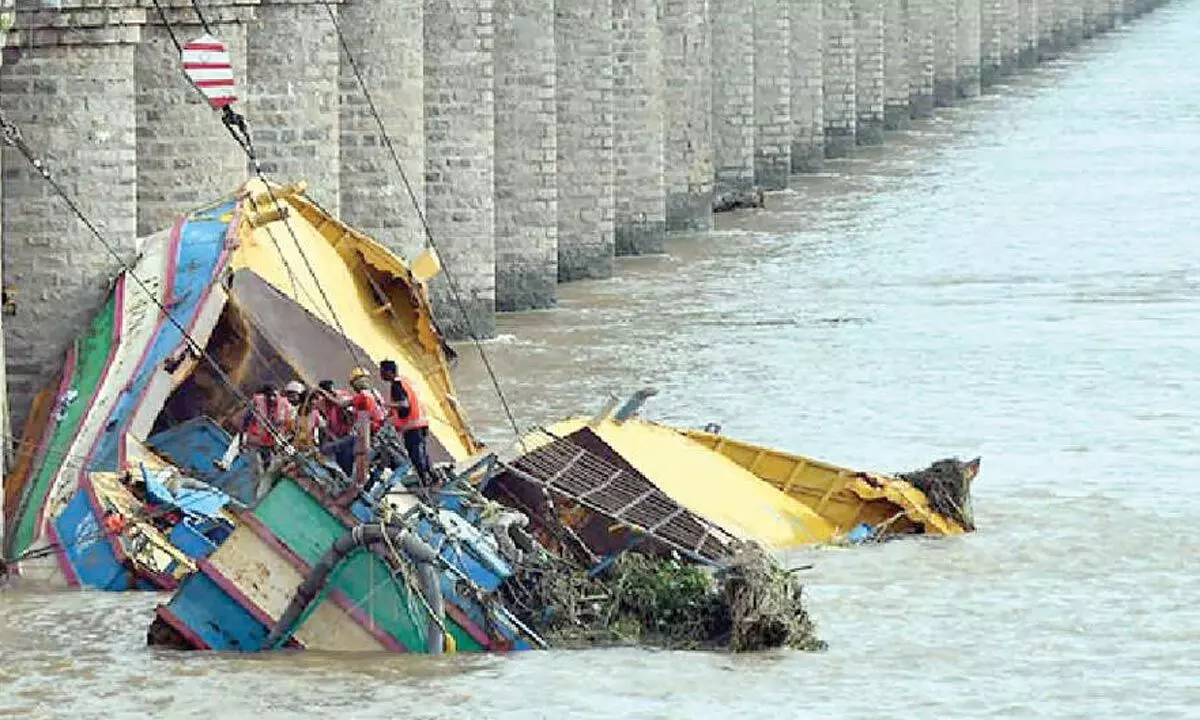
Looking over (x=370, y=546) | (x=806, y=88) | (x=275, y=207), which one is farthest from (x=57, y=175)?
(x=806, y=88)

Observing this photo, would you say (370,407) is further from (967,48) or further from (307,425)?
(967,48)

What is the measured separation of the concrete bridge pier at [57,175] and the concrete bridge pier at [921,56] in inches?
2265

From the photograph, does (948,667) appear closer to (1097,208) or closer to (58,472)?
(58,472)

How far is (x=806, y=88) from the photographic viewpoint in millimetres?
68812

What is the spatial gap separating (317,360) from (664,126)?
24919 millimetres

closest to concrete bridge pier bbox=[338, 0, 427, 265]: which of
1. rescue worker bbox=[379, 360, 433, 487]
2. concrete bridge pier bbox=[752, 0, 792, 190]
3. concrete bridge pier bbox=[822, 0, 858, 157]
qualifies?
rescue worker bbox=[379, 360, 433, 487]

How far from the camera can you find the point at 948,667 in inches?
910

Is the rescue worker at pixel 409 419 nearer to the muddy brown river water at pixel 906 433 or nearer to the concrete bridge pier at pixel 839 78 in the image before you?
the muddy brown river water at pixel 906 433

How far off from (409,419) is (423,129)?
14.1 meters

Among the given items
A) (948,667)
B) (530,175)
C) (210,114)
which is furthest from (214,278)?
(530,175)

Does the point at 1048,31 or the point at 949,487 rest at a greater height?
the point at 1048,31

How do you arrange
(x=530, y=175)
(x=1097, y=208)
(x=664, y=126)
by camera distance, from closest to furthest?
(x=530, y=175)
(x=664, y=126)
(x=1097, y=208)

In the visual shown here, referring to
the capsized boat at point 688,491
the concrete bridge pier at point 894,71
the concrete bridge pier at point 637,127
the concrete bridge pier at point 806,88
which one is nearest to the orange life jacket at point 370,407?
the capsized boat at point 688,491

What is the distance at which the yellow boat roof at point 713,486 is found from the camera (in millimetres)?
26438
